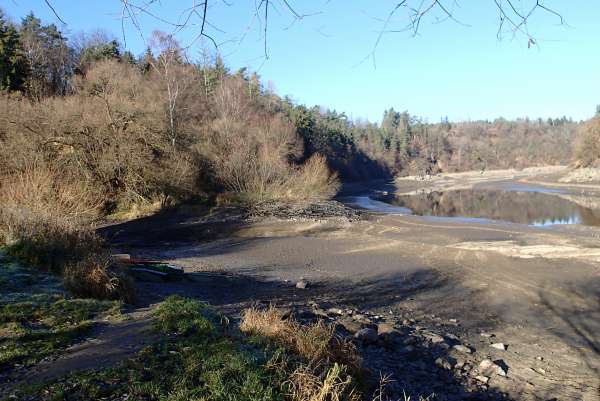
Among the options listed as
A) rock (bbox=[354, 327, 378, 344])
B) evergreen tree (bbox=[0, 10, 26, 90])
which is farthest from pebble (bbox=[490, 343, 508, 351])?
evergreen tree (bbox=[0, 10, 26, 90])

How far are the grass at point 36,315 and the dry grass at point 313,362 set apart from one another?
Answer: 91.6 inches

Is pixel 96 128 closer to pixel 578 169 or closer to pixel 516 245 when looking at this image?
pixel 516 245

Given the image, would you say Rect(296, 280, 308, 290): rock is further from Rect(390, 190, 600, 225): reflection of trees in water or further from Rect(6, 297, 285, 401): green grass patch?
Rect(390, 190, 600, 225): reflection of trees in water

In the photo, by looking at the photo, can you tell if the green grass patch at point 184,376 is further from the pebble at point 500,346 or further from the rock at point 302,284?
the rock at point 302,284

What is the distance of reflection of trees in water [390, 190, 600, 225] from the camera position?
3462 centimetres

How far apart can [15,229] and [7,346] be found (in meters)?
6.42

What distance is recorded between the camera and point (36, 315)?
6305 mm

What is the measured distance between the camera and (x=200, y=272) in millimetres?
15523

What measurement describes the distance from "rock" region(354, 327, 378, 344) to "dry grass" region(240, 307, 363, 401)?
220 cm

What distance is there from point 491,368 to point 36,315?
7604mm

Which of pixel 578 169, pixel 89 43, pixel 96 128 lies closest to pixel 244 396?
pixel 96 128

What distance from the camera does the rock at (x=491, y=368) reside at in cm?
768

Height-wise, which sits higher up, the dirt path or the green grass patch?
the green grass patch

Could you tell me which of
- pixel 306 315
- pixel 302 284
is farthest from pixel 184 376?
pixel 302 284
